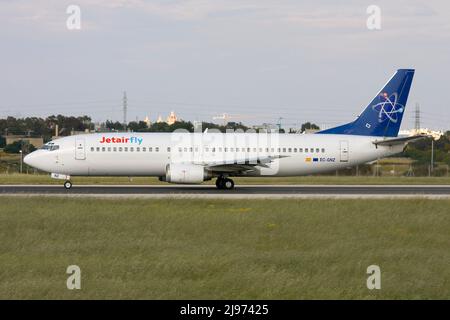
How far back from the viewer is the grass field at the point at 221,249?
13703mm

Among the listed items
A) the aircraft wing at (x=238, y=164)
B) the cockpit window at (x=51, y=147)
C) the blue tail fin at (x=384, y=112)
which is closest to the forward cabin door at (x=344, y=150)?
the blue tail fin at (x=384, y=112)

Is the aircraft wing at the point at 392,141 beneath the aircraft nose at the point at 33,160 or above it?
above

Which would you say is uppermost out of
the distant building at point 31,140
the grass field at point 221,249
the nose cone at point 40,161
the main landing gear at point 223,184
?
the distant building at point 31,140

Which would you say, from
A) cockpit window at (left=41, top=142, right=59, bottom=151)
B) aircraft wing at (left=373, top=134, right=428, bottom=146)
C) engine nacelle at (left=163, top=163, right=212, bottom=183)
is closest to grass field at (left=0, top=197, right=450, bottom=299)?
engine nacelle at (left=163, top=163, right=212, bottom=183)

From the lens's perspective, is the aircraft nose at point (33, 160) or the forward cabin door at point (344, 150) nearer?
the aircraft nose at point (33, 160)

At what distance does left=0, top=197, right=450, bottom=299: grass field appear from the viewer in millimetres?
13703

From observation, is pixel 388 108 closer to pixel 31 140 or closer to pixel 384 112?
pixel 384 112

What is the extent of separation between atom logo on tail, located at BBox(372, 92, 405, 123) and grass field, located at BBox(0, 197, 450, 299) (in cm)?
1574

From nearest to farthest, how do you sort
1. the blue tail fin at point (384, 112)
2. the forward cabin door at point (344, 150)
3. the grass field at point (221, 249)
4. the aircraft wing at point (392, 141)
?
the grass field at point (221, 249)
the aircraft wing at point (392, 141)
the forward cabin door at point (344, 150)
the blue tail fin at point (384, 112)

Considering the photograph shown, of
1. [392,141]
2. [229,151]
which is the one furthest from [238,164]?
[392,141]

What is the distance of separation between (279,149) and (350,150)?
4755mm

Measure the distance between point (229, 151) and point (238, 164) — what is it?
2547 millimetres

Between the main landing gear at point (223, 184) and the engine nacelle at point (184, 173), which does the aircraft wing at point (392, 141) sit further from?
the engine nacelle at point (184, 173)

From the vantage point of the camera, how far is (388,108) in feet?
146
